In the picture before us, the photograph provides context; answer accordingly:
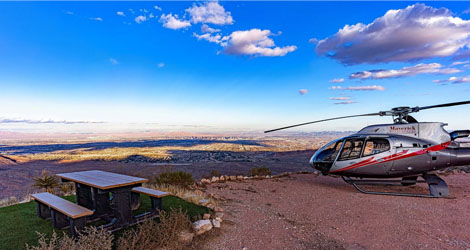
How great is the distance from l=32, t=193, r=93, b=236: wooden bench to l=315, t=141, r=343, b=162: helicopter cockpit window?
647 cm

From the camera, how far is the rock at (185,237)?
393 centimetres

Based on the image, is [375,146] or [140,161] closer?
[375,146]

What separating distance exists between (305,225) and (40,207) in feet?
18.5

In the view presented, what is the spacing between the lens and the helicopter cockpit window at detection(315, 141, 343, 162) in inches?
287

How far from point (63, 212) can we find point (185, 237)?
2.06 metres

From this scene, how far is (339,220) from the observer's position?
5020mm

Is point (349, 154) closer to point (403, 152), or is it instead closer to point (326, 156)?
point (326, 156)

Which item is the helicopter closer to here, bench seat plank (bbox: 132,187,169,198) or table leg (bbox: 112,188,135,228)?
bench seat plank (bbox: 132,187,169,198)

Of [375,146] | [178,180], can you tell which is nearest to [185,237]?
[178,180]

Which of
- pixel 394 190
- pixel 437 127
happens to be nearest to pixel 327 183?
pixel 394 190

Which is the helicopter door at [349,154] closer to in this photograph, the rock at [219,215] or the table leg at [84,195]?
the rock at [219,215]

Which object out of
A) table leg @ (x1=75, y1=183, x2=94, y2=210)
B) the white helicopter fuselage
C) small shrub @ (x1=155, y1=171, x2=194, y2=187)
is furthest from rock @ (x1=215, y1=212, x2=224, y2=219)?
the white helicopter fuselage

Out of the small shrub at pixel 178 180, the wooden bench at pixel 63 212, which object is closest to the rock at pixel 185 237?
the wooden bench at pixel 63 212

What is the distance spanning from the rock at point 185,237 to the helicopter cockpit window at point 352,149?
519 centimetres
